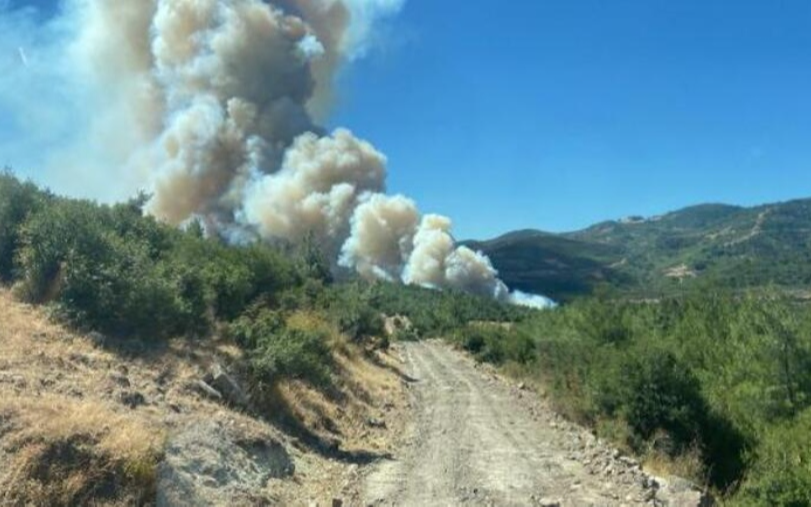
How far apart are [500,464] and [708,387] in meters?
10.2

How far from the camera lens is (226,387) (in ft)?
40.0

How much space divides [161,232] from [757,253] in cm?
15298

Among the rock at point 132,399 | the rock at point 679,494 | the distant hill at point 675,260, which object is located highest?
the distant hill at point 675,260

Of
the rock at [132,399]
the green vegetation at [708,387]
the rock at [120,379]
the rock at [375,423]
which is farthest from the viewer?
the rock at [375,423]

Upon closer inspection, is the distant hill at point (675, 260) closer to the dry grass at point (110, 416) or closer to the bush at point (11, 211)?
the dry grass at point (110, 416)

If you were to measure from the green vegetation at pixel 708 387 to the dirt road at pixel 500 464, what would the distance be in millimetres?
1130

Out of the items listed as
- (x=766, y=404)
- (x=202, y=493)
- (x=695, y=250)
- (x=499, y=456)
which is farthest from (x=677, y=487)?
(x=695, y=250)

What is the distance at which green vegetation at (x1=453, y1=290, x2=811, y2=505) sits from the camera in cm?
1329

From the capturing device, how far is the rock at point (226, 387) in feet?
39.8

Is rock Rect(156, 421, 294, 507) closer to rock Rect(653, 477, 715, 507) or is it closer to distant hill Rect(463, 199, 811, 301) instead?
rock Rect(653, 477, 715, 507)

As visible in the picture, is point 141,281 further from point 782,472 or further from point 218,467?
point 782,472

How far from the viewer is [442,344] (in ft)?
160

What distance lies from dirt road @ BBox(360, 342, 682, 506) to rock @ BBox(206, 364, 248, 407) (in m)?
2.48

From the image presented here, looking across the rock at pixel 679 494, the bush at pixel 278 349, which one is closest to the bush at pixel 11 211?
the bush at pixel 278 349
